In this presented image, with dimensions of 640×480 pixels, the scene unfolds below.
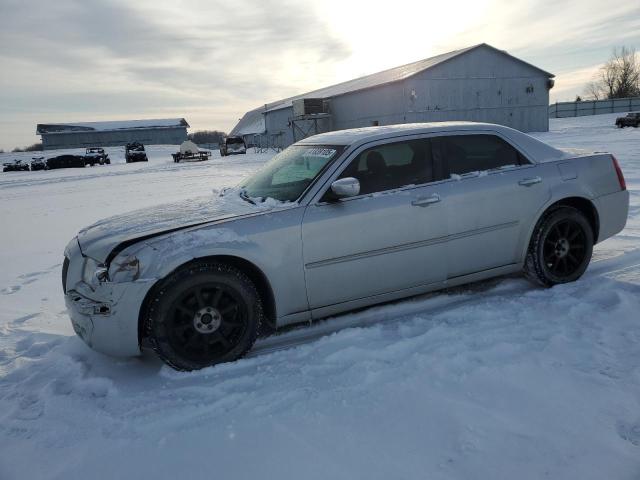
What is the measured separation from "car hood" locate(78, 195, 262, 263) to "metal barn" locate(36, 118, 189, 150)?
75741 mm

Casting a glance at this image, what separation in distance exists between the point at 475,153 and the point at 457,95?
99.8ft

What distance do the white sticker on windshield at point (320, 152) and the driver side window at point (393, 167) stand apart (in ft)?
0.78

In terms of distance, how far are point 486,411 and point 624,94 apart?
8914cm

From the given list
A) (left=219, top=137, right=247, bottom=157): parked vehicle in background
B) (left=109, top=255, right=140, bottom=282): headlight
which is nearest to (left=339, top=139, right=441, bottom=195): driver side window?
(left=109, top=255, right=140, bottom=282): headlight

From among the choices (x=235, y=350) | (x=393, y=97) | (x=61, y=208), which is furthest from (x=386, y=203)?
(x=393, y=97)

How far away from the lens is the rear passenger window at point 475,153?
4074mm

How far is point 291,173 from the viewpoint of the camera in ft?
13.4

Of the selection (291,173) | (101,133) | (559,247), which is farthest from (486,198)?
(101,133)

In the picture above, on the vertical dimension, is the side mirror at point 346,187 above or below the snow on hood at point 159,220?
above

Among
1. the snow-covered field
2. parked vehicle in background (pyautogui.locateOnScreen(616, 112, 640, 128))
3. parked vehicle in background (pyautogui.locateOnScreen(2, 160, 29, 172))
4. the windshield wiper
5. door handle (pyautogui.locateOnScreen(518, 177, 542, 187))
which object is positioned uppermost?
parked vehicle in background (pyautogui.locateOnScreen(2, 160, 29, 172))

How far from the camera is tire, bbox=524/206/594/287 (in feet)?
13.9

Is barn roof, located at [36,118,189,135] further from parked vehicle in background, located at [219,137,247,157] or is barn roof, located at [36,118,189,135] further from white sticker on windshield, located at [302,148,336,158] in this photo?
white sticker on windshield, located at [302,148,336,158]

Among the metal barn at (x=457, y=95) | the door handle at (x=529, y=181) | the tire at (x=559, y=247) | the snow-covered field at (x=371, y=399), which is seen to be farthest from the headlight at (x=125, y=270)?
the metal barn at (x=457, y=95)

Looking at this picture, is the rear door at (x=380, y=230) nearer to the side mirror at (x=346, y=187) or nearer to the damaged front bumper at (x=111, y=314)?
the side mirror at (x=346, y=187)
